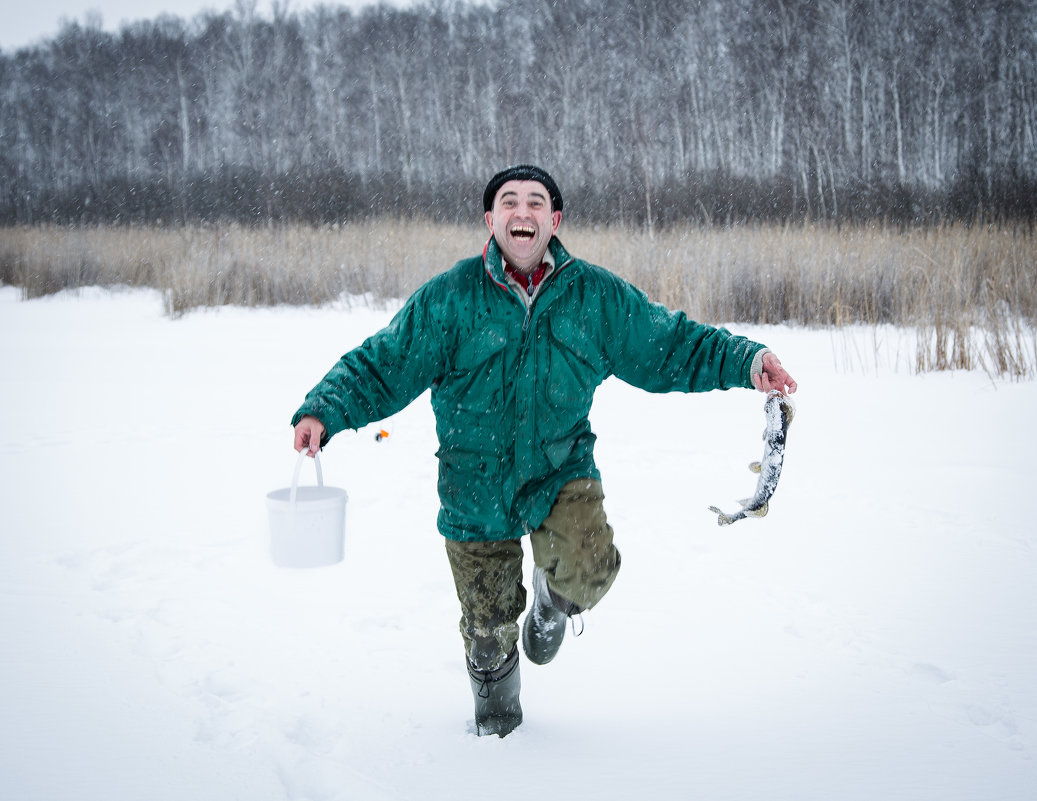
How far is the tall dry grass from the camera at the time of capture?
673 centimetres

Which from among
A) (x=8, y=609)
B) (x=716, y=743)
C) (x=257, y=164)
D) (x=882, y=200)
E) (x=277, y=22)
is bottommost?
(x=716, y=743)

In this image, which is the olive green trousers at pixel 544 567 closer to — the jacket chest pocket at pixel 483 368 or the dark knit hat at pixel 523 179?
the jacket chest pocket at pixel 483 368

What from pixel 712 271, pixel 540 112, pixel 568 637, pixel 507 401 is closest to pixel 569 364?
pixel 507 401

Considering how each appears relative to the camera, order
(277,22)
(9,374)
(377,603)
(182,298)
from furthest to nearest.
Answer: (277,22)
(182,298)
(9,374)
(377,603)

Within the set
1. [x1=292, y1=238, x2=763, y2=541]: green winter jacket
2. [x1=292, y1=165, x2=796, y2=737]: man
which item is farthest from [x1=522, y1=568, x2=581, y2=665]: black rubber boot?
[x1=292, y1=238, x2=763, y2=541]: green winter jacket

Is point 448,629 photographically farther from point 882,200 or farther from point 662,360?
point 882,200

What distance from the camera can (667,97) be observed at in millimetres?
25250

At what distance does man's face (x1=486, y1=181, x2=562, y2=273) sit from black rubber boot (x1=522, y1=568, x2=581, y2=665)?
2.73 feet

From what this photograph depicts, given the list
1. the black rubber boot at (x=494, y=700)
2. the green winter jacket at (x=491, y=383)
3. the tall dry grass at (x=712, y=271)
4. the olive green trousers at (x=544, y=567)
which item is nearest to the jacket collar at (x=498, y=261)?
the green winter jacket at (x=491, y=383)

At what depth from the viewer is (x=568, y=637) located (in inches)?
99.4

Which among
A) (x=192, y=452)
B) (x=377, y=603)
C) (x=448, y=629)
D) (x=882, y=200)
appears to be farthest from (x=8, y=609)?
(x=882, y=200)

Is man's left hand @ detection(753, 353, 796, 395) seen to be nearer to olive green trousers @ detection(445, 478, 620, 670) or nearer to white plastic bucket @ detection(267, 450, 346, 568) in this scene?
olive green trousers @ detection(445, 478, 620, 670)

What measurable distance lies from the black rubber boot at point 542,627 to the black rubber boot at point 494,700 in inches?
7.9

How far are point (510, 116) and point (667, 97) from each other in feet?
17.7
